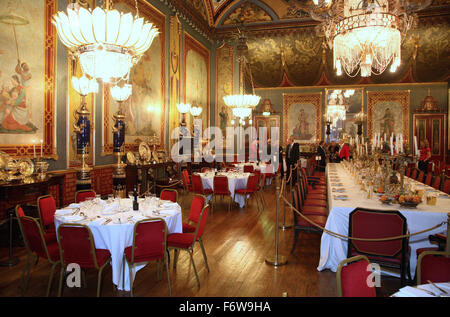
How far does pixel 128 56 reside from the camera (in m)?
4.17

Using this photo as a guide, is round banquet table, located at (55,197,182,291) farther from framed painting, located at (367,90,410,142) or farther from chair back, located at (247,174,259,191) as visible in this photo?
framed painting, located at (367,90,410,142)

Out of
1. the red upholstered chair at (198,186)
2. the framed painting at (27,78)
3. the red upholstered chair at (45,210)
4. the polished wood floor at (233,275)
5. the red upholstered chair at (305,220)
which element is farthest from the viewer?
the red upholstered chair at (198,186)

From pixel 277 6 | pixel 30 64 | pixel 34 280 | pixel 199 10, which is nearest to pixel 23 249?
pixel 34 280

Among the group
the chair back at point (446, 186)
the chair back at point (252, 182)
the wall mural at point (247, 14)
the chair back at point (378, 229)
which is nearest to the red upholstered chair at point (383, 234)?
the chair back at point (378, 229)

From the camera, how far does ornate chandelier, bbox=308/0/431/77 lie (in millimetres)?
5422

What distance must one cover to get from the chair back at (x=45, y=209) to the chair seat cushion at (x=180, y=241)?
1794 mm

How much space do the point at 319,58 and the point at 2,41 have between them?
1250 cm

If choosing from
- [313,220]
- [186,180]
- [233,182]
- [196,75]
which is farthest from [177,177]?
[313,220]

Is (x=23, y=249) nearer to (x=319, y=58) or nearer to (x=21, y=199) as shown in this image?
(x=21, y=199)

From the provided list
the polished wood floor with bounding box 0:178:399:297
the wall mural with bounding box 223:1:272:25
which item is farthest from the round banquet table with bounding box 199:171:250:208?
the wall mural with bounding box 223:1:272:25

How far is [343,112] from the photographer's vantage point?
1631 centimetres

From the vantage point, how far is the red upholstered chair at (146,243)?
3.47 meters

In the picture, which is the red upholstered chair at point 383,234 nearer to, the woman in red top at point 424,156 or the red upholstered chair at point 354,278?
the red upholstered chair at point 354,278
